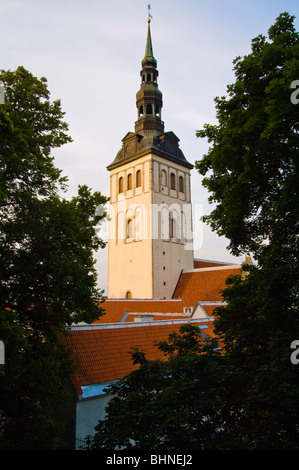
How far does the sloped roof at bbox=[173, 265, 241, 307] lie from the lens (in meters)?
39.1

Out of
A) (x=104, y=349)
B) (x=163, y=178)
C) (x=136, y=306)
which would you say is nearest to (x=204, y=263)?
(x=163, y=178)

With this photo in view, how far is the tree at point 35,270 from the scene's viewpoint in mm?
8875

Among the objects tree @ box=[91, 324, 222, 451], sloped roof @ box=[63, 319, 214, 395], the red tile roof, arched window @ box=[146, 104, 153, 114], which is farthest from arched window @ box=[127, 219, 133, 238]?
tree @ box=[91, 324, 222, 451]

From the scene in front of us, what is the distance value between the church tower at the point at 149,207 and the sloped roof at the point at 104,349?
24.4m

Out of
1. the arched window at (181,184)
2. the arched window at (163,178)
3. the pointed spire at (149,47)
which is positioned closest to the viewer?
the arched window at (163,178)

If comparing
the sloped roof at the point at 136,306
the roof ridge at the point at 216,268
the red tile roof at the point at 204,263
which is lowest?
the sloped roof at the point at 136,306

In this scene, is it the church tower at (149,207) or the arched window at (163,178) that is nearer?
the church tower at (149,207)

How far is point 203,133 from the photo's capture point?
12797mm

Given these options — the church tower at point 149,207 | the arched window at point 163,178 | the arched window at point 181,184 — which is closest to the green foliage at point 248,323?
the church tower at point 149,207

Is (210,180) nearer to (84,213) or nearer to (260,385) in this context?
(84,213)

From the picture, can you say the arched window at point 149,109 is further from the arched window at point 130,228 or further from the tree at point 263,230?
the tree at point 263,230

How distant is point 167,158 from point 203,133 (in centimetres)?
3367

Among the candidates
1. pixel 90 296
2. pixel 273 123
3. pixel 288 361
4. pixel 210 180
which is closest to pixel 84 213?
pixel 90 296

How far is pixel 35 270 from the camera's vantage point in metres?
10.3
